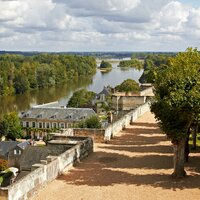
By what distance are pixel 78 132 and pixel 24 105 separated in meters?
62.6

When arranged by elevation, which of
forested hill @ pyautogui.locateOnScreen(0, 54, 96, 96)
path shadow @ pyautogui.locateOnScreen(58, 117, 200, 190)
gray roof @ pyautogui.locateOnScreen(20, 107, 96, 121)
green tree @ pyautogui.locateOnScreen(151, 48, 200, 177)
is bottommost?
gray roof @ pyautogui.locateOnScreen(20, 107, 96, 121)

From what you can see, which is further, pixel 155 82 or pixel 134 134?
pixel 134 134

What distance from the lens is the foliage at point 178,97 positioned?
1209 cm

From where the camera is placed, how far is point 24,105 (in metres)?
79.9

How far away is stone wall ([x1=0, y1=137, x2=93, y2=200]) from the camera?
1022cm

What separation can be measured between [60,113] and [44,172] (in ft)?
143

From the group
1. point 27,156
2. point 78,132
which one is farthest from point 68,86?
point 78,132

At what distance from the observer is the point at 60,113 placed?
55.5 meters

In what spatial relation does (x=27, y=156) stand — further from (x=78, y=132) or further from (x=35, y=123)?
(x=35, y=123)

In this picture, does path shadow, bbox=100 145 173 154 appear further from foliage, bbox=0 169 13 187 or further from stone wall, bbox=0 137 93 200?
foliage, bbox=0 169 13 187

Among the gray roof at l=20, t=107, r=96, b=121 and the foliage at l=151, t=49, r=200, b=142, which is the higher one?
the foliage at l=151, t=49, r=200, b=142

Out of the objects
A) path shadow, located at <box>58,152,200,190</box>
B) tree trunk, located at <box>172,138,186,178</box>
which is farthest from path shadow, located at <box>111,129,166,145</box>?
tree trunk, located at <box>172,138,186,178</box>

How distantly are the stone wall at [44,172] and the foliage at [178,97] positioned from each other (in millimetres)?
3321

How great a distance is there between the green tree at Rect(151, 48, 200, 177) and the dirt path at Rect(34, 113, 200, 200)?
35.9 inches
